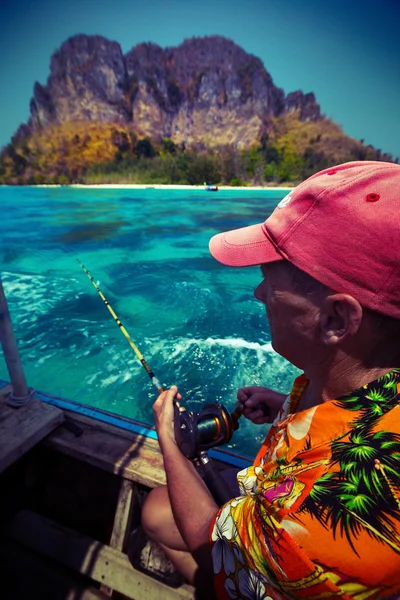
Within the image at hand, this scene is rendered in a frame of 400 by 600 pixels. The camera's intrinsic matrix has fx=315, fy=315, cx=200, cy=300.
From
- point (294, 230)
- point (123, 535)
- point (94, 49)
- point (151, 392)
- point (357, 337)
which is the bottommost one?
point (151, 392)

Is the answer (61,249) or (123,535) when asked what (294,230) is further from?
(61,249)

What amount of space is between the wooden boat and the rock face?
281 feet

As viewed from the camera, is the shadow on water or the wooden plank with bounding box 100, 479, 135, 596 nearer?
the wooden plank with bounding box 100, 479, 135, 596

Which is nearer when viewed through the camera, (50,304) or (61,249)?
(50,304)

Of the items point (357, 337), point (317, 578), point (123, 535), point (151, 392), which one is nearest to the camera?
point (317, 578)

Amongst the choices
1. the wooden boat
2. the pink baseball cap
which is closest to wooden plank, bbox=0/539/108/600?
the wooden boat

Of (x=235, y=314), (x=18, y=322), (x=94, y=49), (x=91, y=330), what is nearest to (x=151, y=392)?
(x=91, y=330)

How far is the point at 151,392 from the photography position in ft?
12.0

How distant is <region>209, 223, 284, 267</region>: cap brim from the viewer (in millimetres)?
901

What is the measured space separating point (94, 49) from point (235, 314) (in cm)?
9866

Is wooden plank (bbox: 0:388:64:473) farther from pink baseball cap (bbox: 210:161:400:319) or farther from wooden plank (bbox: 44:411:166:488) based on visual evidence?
pink baseball cap (bbox: 210:161:400:319)

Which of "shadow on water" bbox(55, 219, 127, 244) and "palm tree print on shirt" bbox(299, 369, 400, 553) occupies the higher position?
"palm tree print on shirt" bbox(299, 369, 400, 553)

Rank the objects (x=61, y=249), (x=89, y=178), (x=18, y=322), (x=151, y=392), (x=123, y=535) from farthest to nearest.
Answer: (x=89, y=178)
(x=61, y=249)
(x=18, y=322)
(x=151, y=392)
(x=123, y=535)

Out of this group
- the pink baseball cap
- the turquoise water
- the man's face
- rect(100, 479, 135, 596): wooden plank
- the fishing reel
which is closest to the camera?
the pink baseball cap
